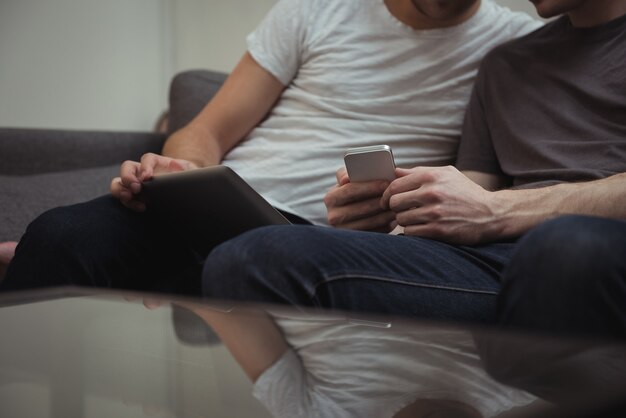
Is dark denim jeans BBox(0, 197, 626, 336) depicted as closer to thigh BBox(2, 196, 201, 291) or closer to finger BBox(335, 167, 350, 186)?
thigh BBox(2, 196, 201, 291)

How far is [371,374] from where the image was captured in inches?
19.8

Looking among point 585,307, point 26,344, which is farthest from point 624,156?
point 26,344

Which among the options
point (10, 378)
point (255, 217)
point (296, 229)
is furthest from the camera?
point (255, 217)

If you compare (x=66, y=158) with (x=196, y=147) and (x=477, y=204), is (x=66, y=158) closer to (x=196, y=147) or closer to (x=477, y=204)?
(x=196, y=147)

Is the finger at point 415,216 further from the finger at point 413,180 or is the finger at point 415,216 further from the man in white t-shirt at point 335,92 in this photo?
the man in white t-shirt at point 335,92

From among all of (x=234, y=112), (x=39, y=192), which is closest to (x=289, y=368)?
(x=234, y=112)

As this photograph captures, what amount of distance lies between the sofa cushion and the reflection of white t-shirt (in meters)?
0.89

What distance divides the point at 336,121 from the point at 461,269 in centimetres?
53

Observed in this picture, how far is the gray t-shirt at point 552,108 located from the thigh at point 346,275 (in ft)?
1.01

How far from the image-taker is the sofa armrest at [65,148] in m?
1.52

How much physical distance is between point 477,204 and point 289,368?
0.46 meters

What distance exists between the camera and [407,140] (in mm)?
1296

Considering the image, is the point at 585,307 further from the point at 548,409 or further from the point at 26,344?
the point at 26,344

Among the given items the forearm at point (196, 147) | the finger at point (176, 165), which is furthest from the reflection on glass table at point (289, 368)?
the forearm at point (196, 147)
